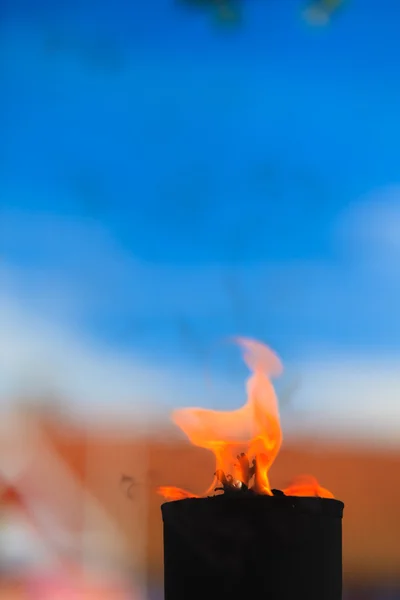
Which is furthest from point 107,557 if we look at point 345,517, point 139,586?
point 345,517

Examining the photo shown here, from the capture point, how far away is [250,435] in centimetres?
198

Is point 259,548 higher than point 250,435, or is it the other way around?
point 250,435

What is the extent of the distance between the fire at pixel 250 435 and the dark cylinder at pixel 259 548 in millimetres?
112

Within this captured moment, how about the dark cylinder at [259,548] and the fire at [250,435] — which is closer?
the dark cylinder at [259,548]

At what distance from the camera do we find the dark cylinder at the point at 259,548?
1234 mm

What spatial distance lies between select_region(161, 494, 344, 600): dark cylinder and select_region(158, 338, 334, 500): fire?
0.11 m

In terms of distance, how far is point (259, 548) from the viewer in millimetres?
1236

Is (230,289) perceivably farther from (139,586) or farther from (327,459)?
(139,586)

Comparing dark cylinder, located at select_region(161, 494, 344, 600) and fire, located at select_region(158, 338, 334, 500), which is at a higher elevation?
fire, located at select_region(158, 338, 334, 500)

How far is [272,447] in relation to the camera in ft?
5.10

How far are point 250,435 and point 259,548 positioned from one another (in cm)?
74

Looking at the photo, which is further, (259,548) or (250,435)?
(250,435)

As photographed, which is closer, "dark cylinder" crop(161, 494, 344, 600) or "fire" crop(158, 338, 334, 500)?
"dark cylinder" crop(161, 494, 344, 600)

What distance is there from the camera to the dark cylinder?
1.23m
